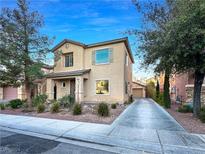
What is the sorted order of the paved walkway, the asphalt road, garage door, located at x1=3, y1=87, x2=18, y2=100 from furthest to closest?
garage door, located at x1=3, y1=87, x2=18, y2=100 → the paved walkway → the asphalt road

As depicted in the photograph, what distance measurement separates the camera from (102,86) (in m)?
17.8

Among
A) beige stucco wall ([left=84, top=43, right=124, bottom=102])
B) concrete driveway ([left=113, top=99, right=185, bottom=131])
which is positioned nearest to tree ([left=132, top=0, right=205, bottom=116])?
concrete driveway ([left=113, top=99, right=185, bottom=131])

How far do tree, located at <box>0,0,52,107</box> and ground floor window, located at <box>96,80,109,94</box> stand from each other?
618 centimetres

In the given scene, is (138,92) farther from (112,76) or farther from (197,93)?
(197,93)

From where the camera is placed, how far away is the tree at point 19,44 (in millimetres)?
13500

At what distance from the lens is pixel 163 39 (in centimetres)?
917

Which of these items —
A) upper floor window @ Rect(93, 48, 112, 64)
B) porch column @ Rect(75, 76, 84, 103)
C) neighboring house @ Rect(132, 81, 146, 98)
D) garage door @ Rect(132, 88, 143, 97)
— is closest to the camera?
porch column @ Rect(75, 76, 84, 103)

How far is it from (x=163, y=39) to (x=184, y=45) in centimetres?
117

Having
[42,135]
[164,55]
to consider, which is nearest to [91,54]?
[164,55]

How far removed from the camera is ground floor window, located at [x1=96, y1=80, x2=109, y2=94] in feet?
57.4

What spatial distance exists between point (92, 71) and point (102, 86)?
201 centimetres

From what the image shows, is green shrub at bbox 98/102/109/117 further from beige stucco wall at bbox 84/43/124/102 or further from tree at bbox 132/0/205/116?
beige stucco wall at bbox 84/43/124/102

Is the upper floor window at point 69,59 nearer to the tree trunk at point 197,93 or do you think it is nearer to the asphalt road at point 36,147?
the tree trunk at point 197,93

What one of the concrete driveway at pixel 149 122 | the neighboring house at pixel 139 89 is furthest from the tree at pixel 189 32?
the neighboring house at pixel 139 89
